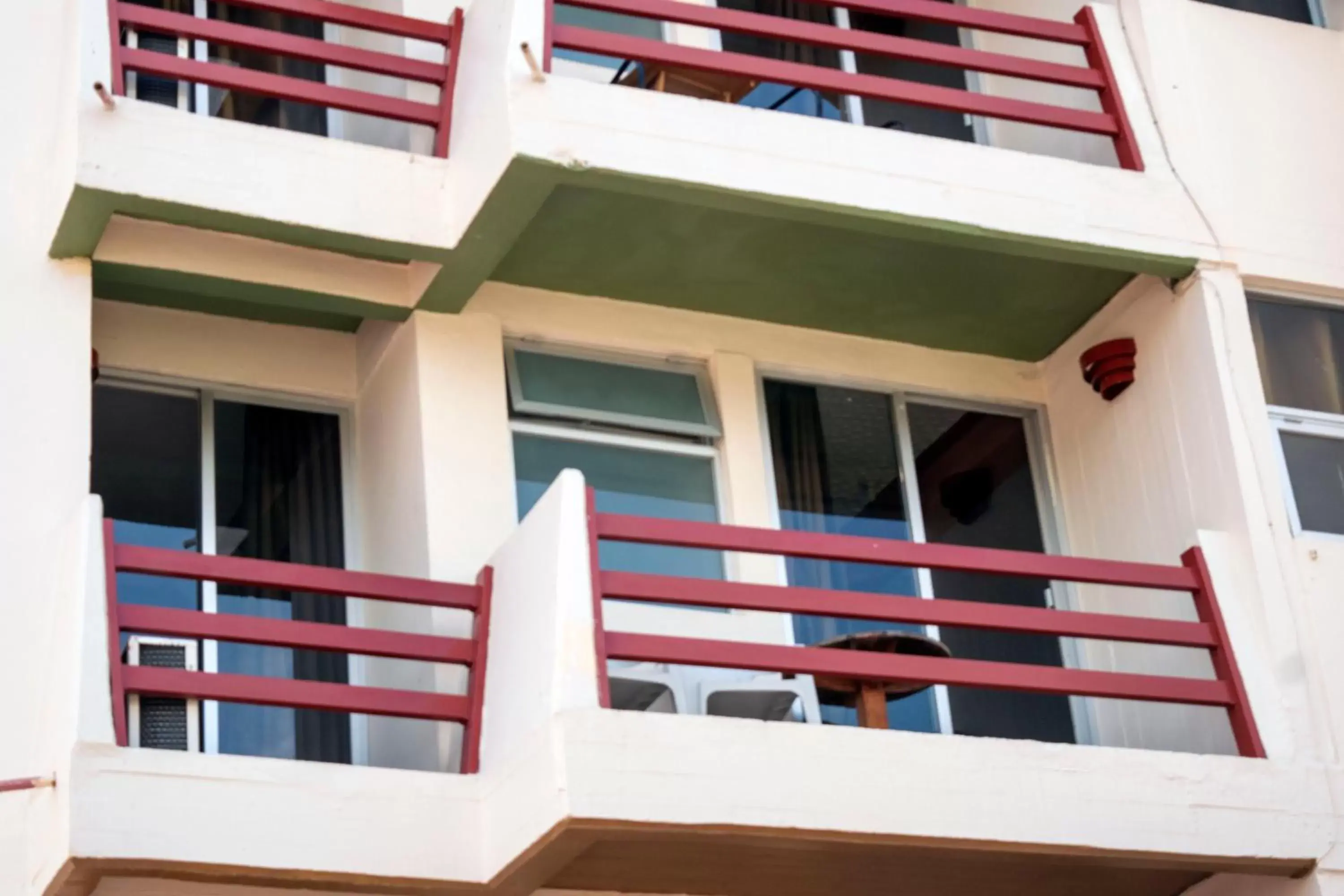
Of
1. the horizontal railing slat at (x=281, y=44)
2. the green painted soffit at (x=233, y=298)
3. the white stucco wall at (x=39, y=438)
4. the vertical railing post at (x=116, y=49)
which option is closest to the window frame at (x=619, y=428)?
the green painted soffit at (x=233, y=298)

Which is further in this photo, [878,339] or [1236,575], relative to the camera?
[878,339]

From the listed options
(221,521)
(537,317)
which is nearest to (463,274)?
(537,317)

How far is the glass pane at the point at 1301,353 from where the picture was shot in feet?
38.3

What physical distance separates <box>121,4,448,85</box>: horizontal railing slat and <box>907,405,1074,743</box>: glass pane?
312 centimetres

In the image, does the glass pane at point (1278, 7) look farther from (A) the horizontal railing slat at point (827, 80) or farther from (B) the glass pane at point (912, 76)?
(A) the horizontal railing slat at point (827, 80)

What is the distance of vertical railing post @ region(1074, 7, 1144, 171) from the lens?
11711 millimetres

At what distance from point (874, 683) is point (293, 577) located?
7.96 ft

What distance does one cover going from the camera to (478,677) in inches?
382

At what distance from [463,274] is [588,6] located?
1402 millimetres

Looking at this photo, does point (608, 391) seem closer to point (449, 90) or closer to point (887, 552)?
Answer: point (449, 90)

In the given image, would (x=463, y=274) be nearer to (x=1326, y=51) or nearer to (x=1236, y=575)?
(x=1236, y=575)

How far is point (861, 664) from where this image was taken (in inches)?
376

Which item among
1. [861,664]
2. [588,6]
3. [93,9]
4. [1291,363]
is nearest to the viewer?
[861,664]

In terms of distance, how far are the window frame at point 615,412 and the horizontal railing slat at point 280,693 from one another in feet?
6.66
